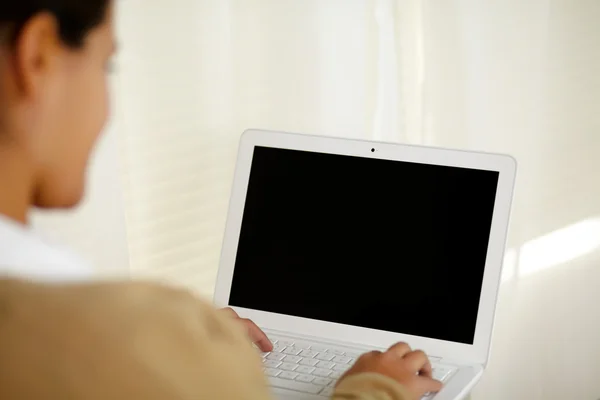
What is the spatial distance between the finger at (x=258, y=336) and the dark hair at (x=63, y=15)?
0.54 meters

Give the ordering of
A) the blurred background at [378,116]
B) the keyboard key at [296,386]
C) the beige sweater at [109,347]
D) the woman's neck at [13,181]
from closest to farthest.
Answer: the beige sweater at [109,347]
the woman's neck at [13,181]
the keyboard key at [296,386]
the blurred background at [378,116]

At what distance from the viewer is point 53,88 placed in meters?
0.56

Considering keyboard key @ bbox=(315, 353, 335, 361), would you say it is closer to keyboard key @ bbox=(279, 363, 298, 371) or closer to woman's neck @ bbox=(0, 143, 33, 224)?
keyboard key @ bbox=(279, 363, 298, 371)

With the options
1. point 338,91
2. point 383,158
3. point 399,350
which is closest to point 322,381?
point 399,350

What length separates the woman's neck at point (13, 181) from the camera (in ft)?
1.84

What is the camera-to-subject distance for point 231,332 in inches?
20.3

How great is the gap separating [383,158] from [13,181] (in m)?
0.63

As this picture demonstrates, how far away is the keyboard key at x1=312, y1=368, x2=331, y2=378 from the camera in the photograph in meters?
0.99

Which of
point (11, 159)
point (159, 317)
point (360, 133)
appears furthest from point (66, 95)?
point (360, 133)

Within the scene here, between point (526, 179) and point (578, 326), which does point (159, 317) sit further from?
point (578, 326)

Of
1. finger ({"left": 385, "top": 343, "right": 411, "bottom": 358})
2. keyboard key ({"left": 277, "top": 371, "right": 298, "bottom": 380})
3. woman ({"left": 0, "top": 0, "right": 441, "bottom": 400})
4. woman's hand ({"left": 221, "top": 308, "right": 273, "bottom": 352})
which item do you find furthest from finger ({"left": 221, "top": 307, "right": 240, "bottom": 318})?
woman ({"left": 0, "top": 0, "right": 441, "bottom": 400})

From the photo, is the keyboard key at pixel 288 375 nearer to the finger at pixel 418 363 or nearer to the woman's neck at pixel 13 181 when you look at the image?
the finger at pixel 418 363

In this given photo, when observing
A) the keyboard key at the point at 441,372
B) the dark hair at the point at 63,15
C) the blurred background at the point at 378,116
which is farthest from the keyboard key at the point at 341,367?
the dark hair at the point at 63,15

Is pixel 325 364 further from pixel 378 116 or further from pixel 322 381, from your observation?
pixel 378 116
